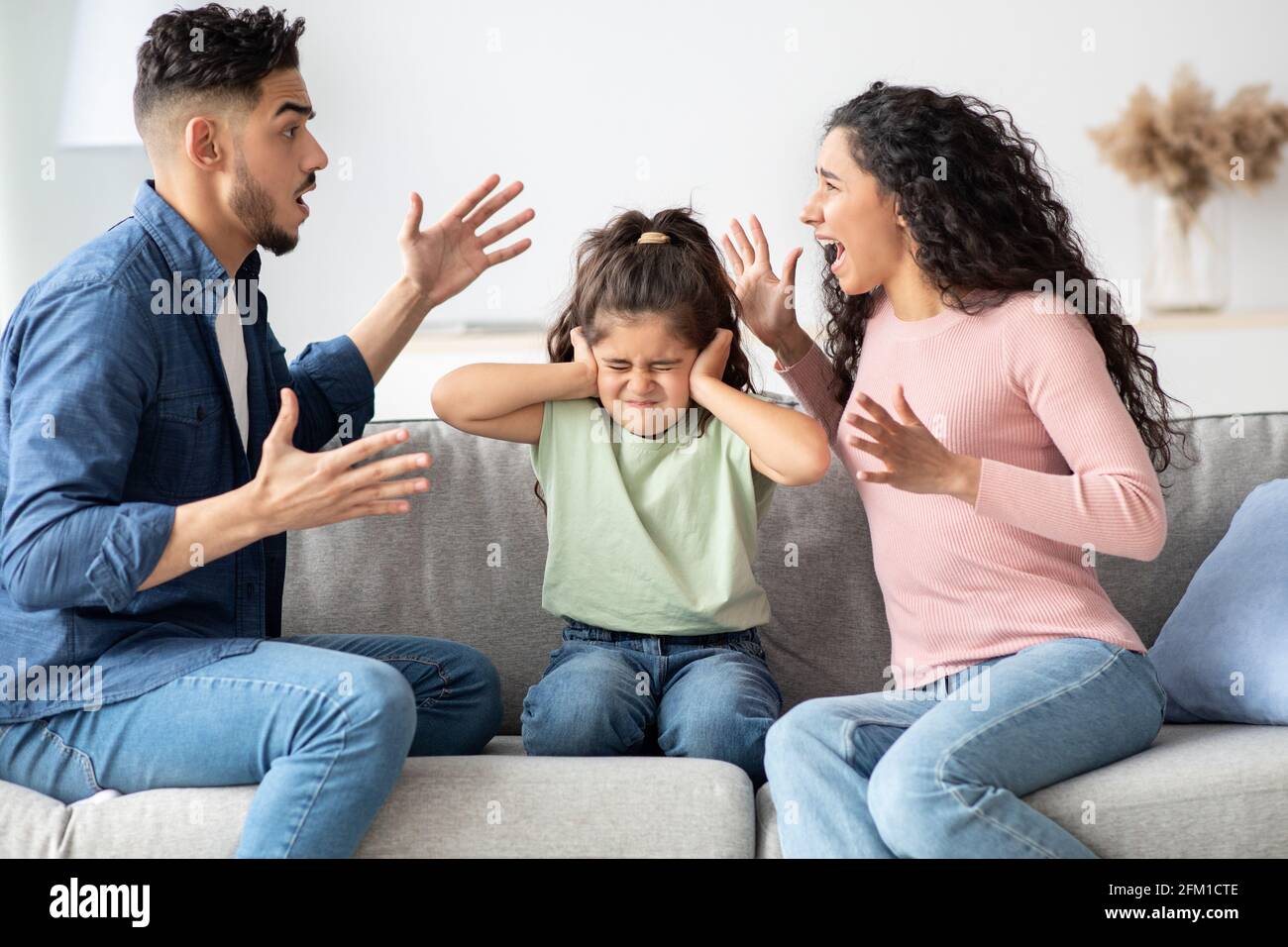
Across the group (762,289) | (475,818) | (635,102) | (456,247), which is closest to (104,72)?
(635,102)

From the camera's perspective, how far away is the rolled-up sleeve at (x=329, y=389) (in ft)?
6.43

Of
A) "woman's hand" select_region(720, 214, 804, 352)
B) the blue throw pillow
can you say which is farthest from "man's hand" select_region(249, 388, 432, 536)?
the blue throw pillow

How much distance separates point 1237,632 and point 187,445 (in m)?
1.46

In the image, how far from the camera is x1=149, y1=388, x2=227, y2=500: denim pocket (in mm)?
1646

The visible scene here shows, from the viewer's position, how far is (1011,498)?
5.26 ft

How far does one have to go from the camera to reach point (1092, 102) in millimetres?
3596

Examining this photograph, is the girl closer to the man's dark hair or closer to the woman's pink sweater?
the woman's pink sweater

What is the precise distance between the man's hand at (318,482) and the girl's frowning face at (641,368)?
0.54m

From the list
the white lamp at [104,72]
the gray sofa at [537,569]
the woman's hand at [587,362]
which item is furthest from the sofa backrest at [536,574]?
the white lamp at [104,72]

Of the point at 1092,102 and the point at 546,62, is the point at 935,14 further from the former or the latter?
the point at 546,62

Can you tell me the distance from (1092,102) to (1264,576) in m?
2.06
